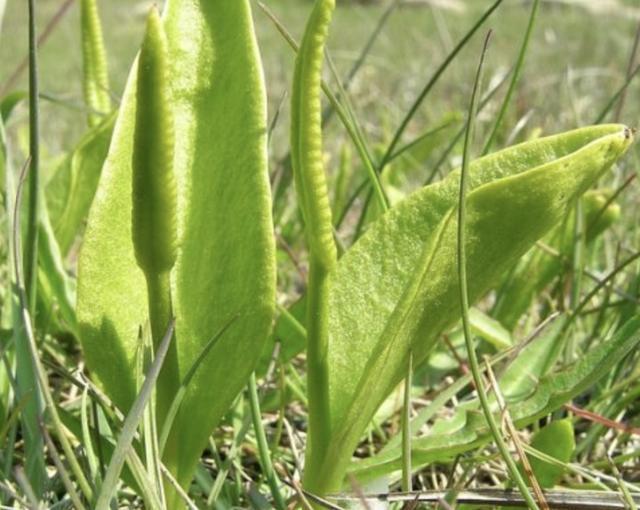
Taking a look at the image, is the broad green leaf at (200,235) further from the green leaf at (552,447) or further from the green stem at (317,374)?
the green leaf at (552,447)

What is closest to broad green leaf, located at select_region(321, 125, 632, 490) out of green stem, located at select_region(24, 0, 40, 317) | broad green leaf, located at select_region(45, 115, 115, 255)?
green stem, located at select_region(24, 0, 40, 317)

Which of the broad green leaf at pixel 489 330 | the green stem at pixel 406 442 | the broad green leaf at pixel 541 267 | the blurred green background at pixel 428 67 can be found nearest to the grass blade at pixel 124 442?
the green stem at pixel 406 442

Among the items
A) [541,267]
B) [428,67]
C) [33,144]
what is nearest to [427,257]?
[33,144]

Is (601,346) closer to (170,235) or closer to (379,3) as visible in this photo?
(170,235)

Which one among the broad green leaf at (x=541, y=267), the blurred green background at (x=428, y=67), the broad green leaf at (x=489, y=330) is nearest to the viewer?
the broad green leaf at (x=489, y=330)

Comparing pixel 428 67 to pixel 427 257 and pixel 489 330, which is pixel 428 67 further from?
pixel 427 257
